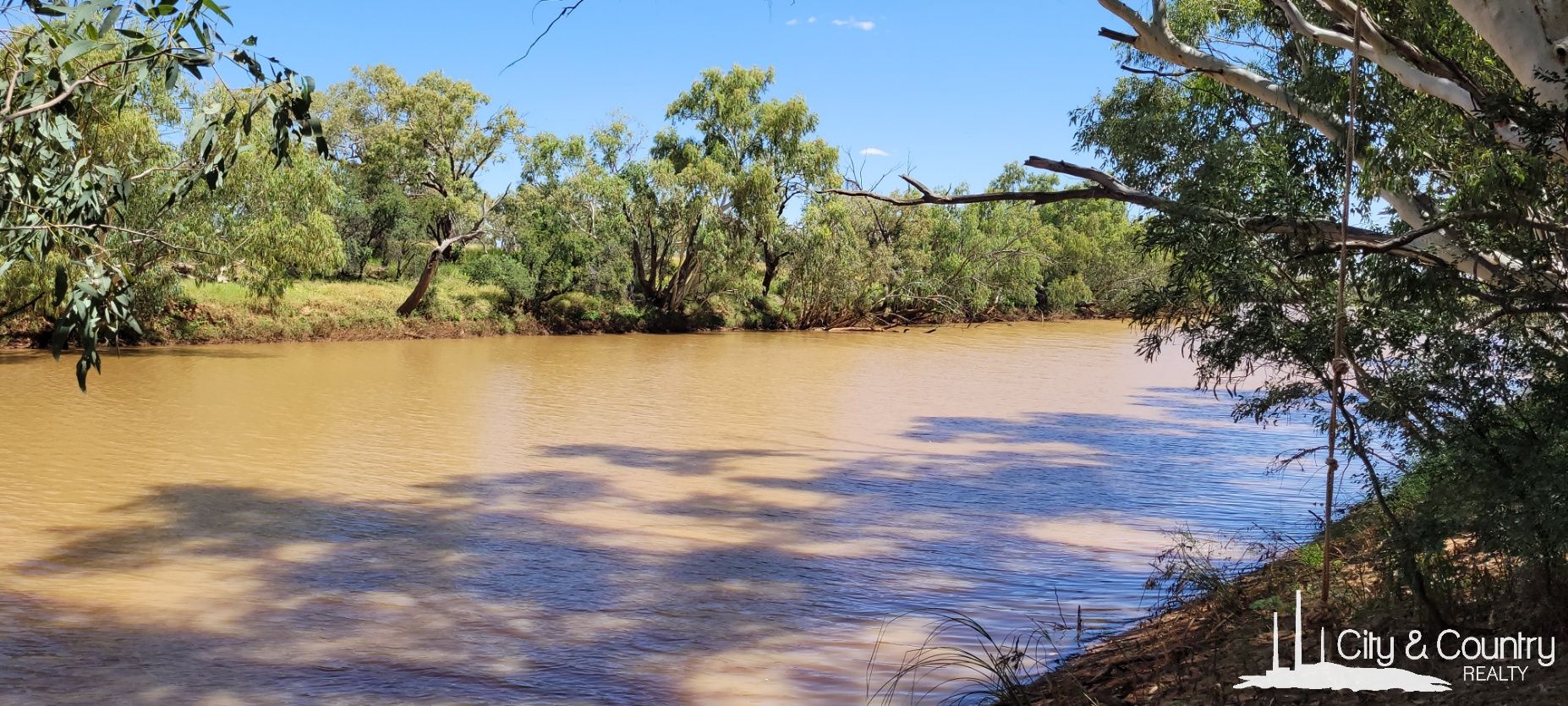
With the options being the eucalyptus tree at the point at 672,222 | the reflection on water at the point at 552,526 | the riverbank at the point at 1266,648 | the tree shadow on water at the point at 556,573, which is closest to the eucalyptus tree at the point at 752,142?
the eucalyptus tree at the point at 672,222

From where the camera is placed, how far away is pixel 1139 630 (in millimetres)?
4492

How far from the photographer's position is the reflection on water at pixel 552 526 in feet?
14.5

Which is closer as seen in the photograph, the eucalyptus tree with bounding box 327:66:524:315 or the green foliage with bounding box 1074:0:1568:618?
the green foliage with bounding box 1074:0:1568:618

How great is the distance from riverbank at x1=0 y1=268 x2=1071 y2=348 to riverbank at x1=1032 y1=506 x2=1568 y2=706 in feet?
56.3

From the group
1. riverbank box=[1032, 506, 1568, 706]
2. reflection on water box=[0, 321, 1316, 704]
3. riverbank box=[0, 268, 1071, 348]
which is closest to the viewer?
riverbank box=[1032, 506, 1568, 706]

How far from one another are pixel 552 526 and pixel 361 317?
647 inches

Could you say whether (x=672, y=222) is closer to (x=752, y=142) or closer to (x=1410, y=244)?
(x=752, y=142)

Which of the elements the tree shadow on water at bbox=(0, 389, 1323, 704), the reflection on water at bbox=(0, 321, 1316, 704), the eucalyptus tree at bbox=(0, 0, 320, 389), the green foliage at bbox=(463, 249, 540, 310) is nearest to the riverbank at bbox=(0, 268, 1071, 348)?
the green foliage at bbox=(463, 249, 540, 310)

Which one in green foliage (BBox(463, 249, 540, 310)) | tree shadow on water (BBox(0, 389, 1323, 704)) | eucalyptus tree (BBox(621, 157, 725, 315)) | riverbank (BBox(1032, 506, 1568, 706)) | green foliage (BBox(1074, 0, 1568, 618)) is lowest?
tree shadow on water (BBox(0, 389, 1323, 704))

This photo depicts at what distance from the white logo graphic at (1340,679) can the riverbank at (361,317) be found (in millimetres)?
18096

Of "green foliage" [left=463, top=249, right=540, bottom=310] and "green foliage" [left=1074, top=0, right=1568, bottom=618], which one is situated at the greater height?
"green foliage" [left=463, top=249, right=540, bottom=310]

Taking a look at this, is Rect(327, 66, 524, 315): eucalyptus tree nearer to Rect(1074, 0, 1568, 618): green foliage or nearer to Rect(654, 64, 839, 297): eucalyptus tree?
Rect(654, 64, 839, 297): eucalyptus tree

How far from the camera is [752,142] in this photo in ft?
88.3

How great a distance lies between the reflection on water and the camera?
14.5 feet
